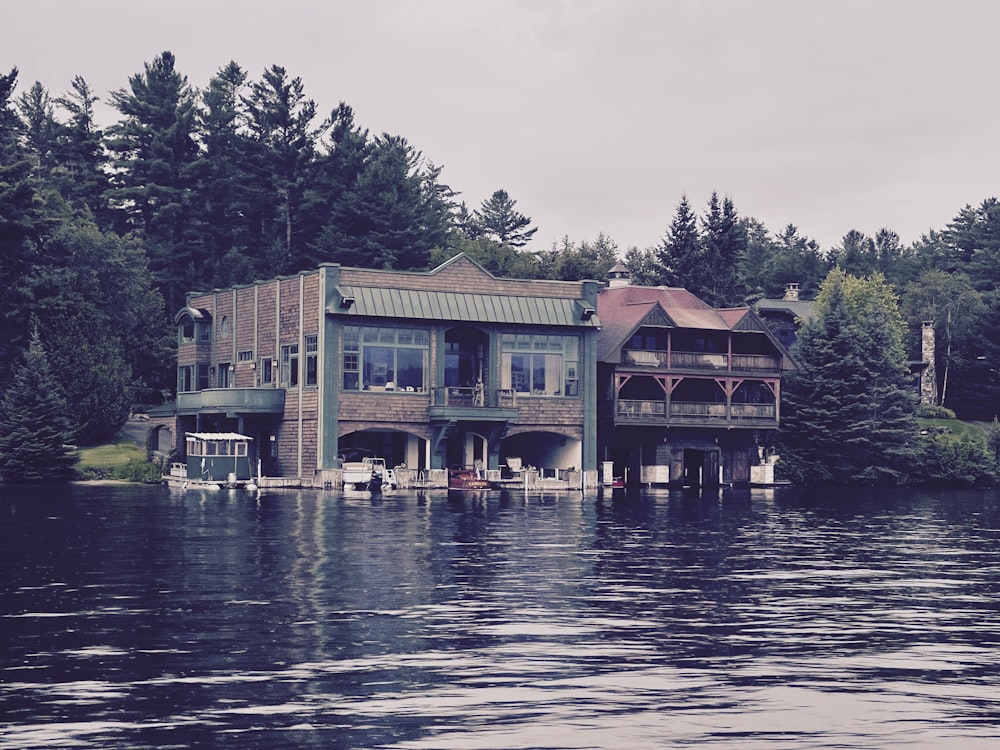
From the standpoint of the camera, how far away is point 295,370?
82938mm

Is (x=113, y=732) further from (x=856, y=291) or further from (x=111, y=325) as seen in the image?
(x=856, y=291)

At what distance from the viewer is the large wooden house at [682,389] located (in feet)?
295

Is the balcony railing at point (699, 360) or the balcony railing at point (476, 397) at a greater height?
the balcony railing at point (699, 360)

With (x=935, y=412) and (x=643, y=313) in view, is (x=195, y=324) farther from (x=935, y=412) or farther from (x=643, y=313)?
(x=935, y=412)

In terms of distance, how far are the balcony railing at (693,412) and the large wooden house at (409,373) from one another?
3782mm

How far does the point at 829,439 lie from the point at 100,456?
44234mm

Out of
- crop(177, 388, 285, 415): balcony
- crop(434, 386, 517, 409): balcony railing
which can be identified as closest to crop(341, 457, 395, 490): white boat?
crop(434, 386, 517, 409): balcony railing

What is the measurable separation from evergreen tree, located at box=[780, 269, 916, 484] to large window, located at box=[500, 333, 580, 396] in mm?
17529

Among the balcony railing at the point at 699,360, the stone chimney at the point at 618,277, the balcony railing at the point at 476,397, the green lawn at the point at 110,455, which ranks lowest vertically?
the green lawn at the point at 110,455

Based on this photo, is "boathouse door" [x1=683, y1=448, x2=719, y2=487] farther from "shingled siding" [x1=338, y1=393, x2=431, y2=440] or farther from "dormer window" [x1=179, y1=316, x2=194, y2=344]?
"dormer window" [x1=179, y1=316, x2=194, y2=344]

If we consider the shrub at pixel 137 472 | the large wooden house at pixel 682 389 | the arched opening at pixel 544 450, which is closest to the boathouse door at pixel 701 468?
the large wooden house at pixel 682 389

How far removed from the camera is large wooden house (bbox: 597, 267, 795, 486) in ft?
295

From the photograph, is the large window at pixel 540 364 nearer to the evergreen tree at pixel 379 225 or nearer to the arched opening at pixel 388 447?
the arched opening at pixel 388 447

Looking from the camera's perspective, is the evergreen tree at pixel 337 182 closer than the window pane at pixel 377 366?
No
